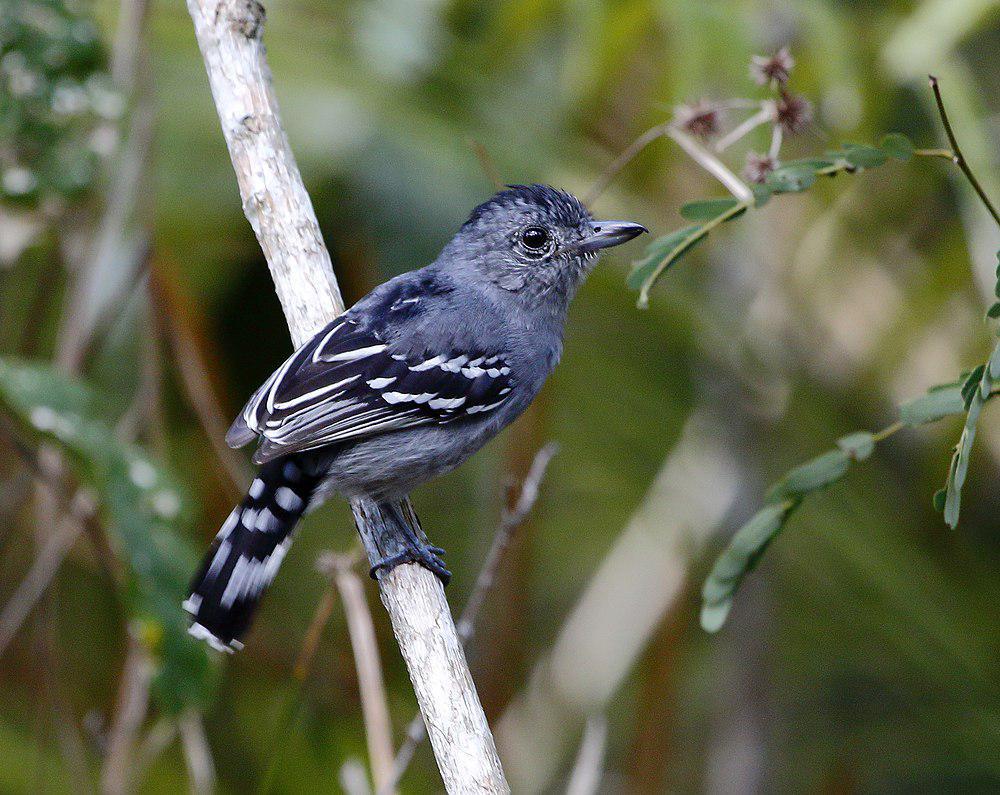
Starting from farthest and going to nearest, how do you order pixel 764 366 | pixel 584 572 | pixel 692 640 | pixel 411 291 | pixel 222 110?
pixel 584 572 < pixel 692 640 < pixel 764 366 < pixel 411 291 < pixel 222 110

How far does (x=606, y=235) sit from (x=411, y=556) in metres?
1.25

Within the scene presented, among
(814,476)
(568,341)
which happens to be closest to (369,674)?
(814,476)

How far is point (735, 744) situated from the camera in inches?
171

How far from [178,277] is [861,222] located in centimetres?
302

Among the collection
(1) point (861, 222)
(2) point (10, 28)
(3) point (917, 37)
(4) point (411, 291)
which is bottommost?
(4) point (411, 291)

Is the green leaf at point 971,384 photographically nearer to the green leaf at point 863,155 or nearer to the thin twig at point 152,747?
the green leaf at point 863,155

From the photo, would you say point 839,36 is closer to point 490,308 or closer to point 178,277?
point 490,308

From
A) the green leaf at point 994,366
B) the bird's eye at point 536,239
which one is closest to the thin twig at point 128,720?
the bird's eye at point 536,239

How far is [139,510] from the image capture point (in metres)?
3.34

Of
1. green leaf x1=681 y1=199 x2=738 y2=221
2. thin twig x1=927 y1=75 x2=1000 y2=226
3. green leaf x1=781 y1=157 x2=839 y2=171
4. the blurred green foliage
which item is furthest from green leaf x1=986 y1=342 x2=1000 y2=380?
the blurred green foliage

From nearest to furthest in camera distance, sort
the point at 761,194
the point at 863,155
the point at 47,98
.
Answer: the point at 863,155 < the point at 761,194 < the point at 47,98

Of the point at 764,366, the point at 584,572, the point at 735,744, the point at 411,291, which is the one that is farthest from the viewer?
the point at 584,572

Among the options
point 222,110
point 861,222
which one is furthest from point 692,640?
point 222,110

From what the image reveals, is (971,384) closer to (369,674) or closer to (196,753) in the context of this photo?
(369,674)
